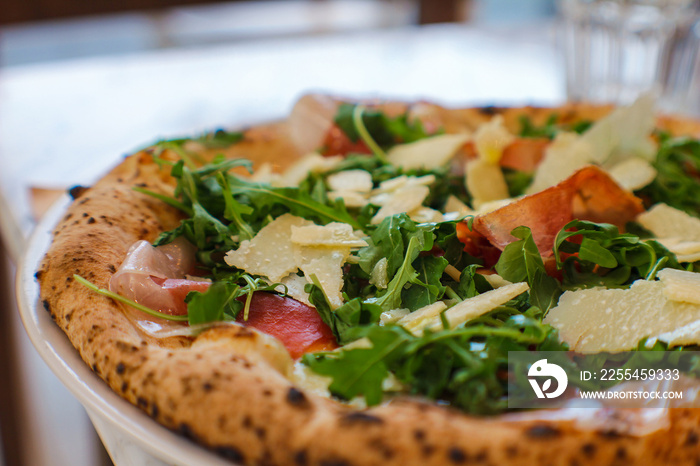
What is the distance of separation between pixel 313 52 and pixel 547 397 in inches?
126

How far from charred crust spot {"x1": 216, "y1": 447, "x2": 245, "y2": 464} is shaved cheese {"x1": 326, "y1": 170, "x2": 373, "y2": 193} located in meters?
0.76

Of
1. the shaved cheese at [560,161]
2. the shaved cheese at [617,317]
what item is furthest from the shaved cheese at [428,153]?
the shaved cheese at [617,317]

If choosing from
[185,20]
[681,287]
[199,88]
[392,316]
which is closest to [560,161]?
[681,287]

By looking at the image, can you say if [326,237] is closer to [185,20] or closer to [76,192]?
[76,192]

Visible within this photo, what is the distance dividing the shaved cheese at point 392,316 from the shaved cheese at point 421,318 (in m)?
0.01

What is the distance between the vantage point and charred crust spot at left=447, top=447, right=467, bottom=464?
662 mm

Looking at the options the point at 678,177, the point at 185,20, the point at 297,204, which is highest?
the point at 185,20

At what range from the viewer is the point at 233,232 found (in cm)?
122

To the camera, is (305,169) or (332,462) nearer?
(332,462)

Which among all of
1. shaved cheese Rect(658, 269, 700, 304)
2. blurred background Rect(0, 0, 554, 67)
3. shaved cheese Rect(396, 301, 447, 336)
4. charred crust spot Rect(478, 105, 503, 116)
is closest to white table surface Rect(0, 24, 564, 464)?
blurred background Rect(0, 0, 554, 67)

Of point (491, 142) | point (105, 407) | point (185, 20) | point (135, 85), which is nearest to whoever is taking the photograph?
point (105, 407)

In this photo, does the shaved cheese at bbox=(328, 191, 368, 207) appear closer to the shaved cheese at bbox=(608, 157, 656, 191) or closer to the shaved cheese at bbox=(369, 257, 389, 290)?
the shaved cheese at bbox=(369, 257, 389, 290)

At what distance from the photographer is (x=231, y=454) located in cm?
70

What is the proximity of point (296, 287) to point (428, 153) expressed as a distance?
0.66 m
